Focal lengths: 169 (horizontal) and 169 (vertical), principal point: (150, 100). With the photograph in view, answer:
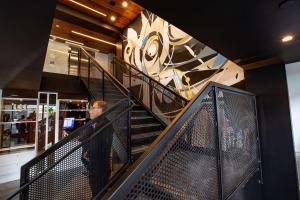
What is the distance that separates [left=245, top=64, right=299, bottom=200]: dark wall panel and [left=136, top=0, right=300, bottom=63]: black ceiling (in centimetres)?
46

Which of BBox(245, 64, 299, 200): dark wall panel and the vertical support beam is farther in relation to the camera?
BBox(245, 64, 299, 200): dark wall panel

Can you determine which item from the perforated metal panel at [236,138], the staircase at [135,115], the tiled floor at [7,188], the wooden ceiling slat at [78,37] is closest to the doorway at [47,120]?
the tiled floor at [7,188]

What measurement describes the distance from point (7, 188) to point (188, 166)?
545 cm

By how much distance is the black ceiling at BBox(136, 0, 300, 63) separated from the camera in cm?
135

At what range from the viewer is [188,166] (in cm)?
122

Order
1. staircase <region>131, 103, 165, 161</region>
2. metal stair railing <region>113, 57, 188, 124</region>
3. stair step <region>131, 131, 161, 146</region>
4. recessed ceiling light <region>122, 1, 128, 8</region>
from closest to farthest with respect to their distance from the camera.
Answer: staircase <region>131, 103, 165, 161</region> < stair step <region>131, 131, 161, 146</region> < metal stair railing <region>113, 57, 188, 124</region> < recessed ceiling light <region>122, 1, 128, 8</region>

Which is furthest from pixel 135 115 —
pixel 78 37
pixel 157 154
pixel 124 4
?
pixel 78 37

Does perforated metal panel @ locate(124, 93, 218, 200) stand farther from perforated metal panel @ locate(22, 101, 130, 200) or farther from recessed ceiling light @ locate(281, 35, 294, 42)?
A: perforated metal panel @ locate(22, 101, 130, 200)

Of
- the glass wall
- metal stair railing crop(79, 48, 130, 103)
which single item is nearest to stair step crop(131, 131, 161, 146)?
metal stair railing crop(79, 48, 130, 103)

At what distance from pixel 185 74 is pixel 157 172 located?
3632mm

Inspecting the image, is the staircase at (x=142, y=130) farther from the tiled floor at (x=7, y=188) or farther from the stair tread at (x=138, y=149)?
the tiled floor at (x=7, y=188)

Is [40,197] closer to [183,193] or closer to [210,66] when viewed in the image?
[183,193]

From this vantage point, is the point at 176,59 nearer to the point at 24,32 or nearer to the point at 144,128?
the point at 144,128

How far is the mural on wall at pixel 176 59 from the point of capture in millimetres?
3602
